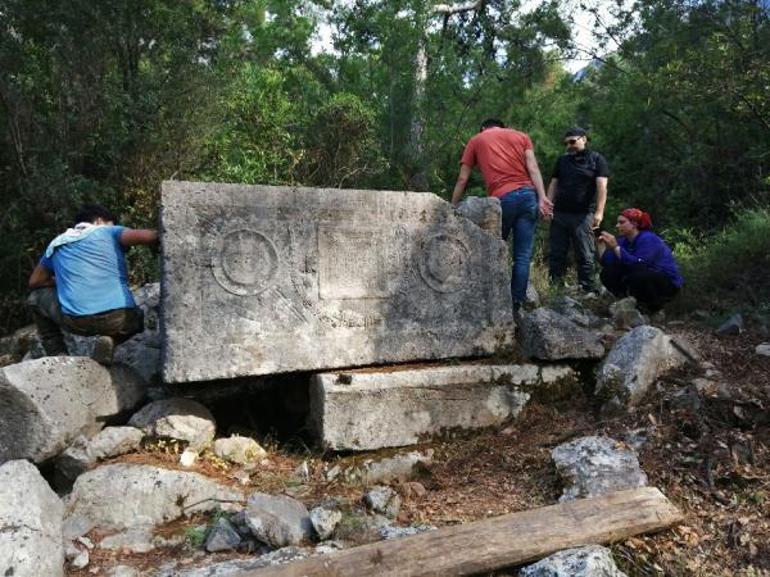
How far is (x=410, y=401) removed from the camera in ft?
13.2

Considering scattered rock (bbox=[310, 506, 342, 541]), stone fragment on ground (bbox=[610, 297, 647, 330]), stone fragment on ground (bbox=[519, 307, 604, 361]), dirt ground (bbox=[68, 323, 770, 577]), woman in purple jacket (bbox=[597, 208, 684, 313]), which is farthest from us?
woman in purple jacket (bbox=[597, 208, 684, 313])

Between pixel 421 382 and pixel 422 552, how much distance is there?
1.47 meters

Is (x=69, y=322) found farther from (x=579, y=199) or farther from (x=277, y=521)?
(x=579, y=199)

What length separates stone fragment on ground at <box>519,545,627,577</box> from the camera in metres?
2.54

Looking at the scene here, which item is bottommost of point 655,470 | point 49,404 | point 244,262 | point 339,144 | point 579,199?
point 655,470

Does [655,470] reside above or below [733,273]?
below

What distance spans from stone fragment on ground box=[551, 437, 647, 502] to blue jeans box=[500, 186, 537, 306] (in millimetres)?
1556

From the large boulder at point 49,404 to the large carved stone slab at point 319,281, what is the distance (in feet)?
1.75

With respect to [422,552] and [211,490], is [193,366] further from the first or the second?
[422,552]

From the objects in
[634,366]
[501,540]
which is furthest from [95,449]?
[634,366]

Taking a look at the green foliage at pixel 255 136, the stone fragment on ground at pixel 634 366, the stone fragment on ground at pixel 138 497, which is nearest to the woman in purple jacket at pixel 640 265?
the stone fragment on ground at pixel 634 366

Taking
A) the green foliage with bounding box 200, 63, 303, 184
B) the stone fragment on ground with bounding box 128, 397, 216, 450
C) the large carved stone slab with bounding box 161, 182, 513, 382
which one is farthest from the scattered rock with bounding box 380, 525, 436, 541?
the green foliage with bounding box 200, 63, 303, 184

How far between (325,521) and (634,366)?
7.29 ft

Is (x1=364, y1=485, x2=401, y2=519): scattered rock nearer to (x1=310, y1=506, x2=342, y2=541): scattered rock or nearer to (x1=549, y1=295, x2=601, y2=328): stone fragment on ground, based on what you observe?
(x1=310, y1=506, x2=342, y2=541): scattered rock
